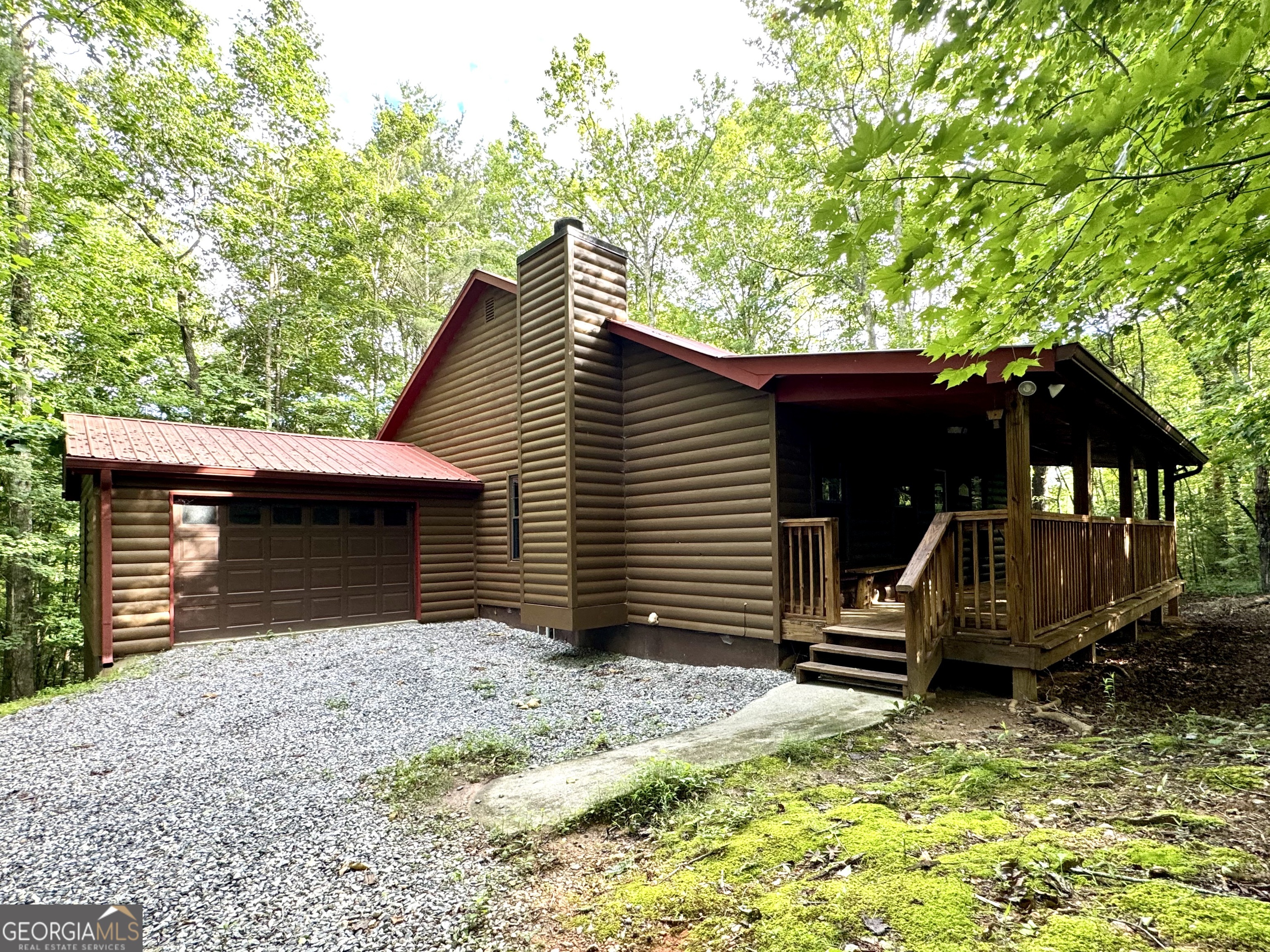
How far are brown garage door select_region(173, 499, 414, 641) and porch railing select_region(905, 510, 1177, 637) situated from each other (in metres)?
8.70

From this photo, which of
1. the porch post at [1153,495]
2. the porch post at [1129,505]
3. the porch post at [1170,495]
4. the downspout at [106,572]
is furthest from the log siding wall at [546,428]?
the porch post at [1170,495]

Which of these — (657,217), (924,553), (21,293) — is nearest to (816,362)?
(924,553)

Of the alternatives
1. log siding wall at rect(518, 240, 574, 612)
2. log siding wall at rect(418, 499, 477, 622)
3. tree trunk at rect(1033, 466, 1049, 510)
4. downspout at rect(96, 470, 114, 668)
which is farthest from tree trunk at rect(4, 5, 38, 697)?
tree trunk at rect(1033, 466, 1049, 510)

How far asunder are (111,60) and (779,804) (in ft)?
59.9

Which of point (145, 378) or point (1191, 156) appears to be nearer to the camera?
point (1191, 156)

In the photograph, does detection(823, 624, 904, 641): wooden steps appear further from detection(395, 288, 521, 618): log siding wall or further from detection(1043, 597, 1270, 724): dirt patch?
detection(395, 288, 521, 618): log siding wall

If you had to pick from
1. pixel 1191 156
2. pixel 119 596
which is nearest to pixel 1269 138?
pixel 1191 156

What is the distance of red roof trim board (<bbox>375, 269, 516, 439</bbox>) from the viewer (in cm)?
1079

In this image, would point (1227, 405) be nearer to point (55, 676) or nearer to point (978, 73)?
point (978, 73)

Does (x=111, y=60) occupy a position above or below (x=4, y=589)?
above

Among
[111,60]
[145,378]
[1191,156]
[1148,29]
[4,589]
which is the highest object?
[111,60]

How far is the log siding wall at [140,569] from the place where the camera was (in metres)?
7.92

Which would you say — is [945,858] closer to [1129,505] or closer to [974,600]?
[974,600]

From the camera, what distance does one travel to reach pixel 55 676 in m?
14.7
